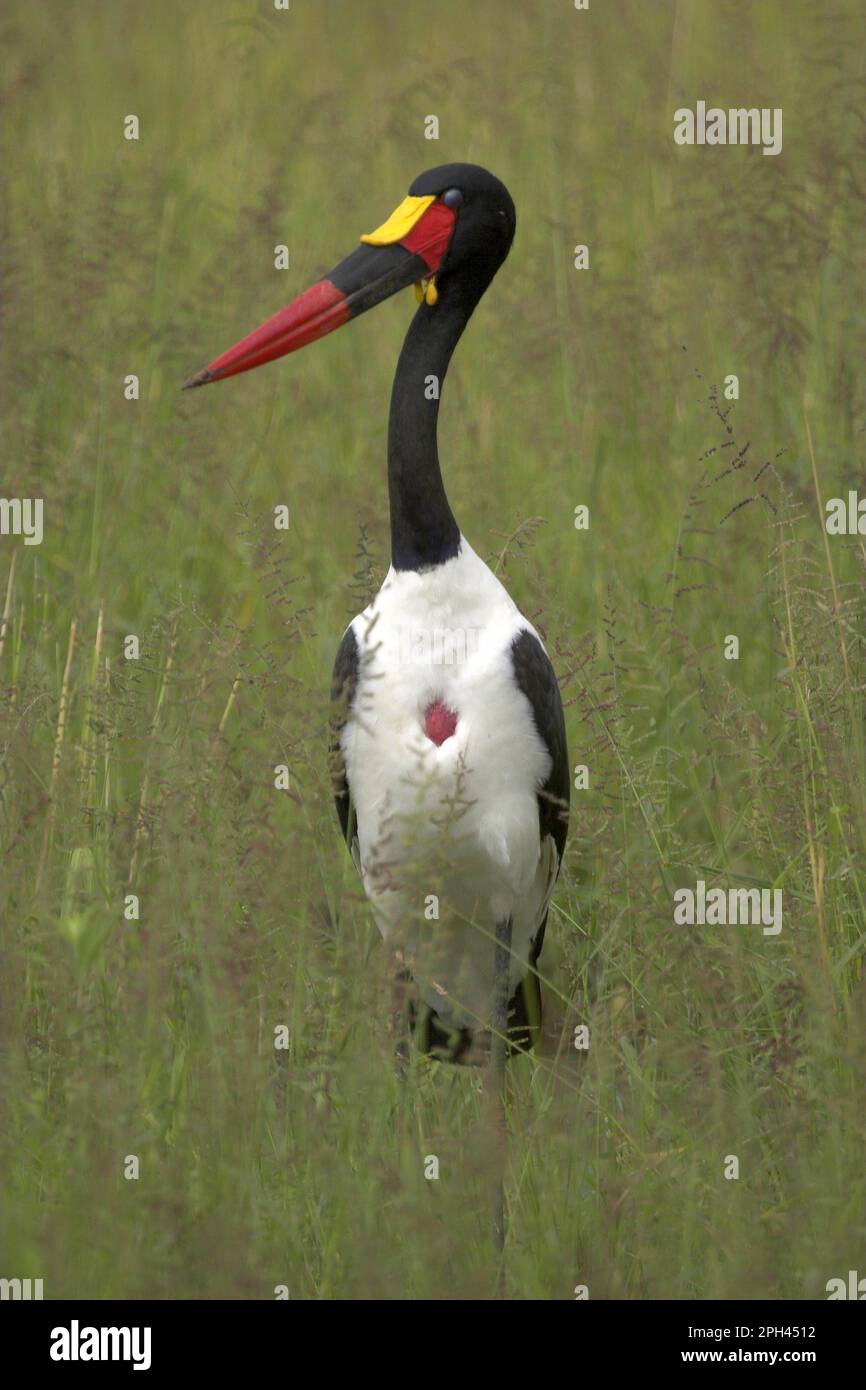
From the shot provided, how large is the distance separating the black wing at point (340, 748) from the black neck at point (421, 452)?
19 centimetres

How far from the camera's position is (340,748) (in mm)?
3848

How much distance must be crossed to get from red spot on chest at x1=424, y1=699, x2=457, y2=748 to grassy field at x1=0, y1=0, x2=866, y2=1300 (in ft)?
0.88

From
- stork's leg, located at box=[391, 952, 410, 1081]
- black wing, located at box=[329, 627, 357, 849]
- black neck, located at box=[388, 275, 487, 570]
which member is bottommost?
stork's leg, located at box=[391, 952, 410, 1081]

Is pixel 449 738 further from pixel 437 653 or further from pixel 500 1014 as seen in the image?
pixel 500 1014

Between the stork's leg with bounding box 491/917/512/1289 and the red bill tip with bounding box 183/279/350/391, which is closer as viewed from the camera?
the stork's leg with bounding box 491/917/512/1289

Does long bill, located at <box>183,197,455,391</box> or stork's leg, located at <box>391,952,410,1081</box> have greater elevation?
long bill, located at <box>183,197,455,391</box>

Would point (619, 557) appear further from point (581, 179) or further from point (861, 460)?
point (581, 179)

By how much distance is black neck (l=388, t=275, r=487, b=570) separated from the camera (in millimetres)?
3689

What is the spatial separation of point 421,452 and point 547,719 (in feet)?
1.85

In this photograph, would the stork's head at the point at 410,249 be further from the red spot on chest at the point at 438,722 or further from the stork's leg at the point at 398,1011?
the stork's leg at the point at 398,1011

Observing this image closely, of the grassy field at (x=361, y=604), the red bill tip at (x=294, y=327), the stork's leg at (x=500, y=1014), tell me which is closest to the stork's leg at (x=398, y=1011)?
the grassy field at (x=361, y=604)

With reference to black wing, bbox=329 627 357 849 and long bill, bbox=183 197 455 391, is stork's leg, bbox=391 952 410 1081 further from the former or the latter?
long bill, bbox=183 197 455 391

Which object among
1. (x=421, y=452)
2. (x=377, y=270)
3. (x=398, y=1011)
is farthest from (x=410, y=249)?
(x=398, y=1011)

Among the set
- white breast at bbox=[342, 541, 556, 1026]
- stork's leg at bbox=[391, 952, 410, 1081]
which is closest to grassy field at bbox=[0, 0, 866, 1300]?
stork's leg at bbox=[391, 952, 410, 1081]
